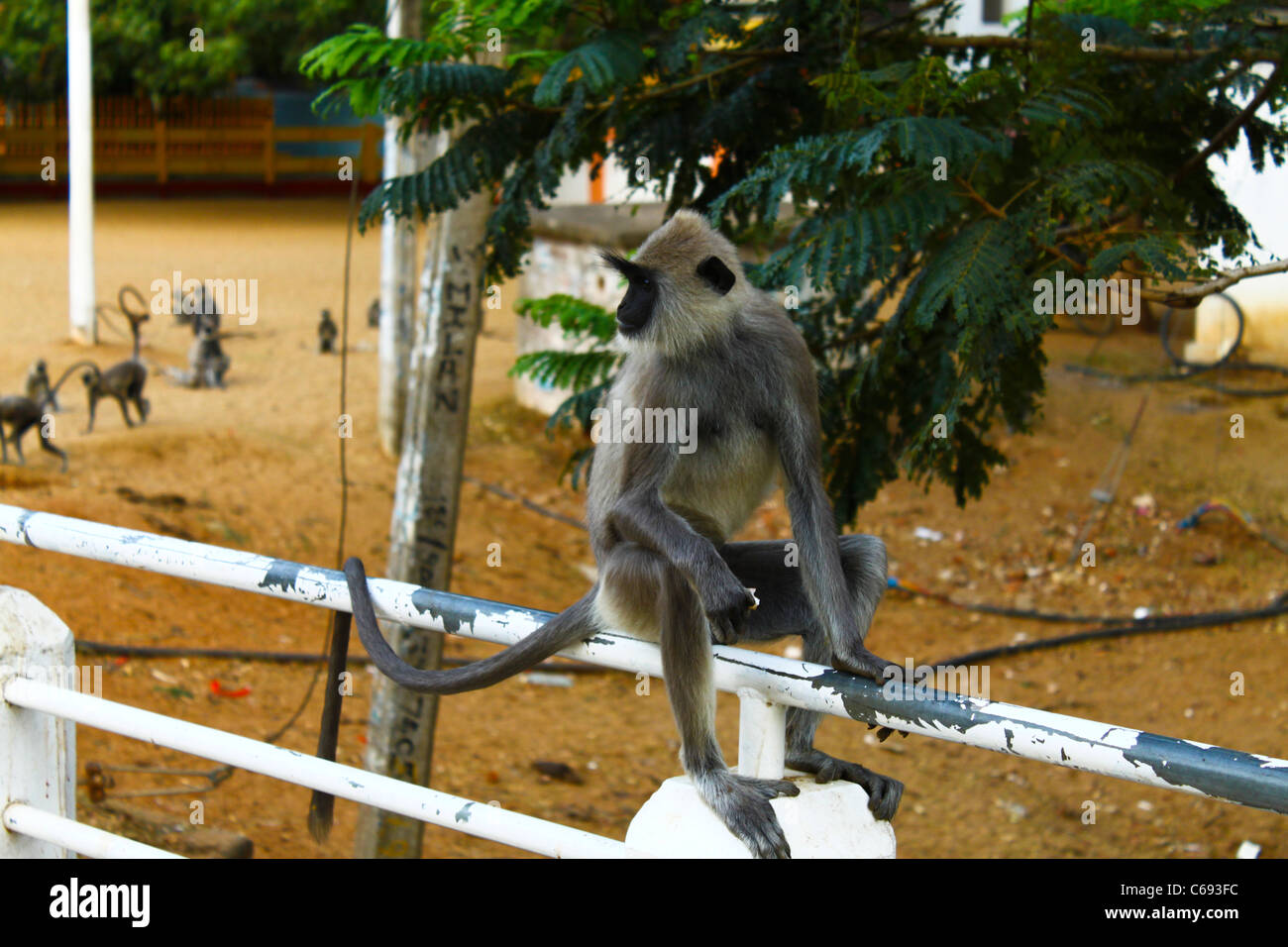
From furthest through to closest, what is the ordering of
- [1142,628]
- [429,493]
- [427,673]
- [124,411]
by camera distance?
[124,411], [1142,628], [429,493], [427,673]

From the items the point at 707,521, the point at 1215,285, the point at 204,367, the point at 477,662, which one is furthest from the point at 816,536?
the point at 204,367

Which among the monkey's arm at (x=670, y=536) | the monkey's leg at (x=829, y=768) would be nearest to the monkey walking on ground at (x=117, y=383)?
the monkey's arm at (x=670, y=536)

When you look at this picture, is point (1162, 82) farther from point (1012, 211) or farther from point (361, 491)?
point (361, 491)

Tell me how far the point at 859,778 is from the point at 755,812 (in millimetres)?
498

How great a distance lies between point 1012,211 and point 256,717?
17.1 feet

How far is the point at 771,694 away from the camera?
2.07 metres

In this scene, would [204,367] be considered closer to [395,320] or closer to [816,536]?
[395,320]

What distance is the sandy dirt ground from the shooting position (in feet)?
22.6

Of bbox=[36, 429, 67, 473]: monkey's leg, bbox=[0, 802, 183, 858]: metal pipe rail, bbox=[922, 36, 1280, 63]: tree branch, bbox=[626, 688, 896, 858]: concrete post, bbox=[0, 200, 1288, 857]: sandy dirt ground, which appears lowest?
bbox=[0, 200, 1288, 857]: sandy dirt ground

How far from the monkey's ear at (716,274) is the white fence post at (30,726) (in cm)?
A: 171

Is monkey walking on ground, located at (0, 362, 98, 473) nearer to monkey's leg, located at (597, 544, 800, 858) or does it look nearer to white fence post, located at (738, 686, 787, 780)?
monkey's leg, located at (597, 544, 800, 858)

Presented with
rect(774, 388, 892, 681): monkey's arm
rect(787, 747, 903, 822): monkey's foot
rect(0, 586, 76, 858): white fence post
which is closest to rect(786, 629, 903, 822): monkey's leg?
rect(787, 747, 903, 822): monkey's foot

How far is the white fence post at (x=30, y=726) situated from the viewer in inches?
102

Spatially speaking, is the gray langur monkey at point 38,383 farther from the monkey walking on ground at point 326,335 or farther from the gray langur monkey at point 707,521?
the gray langur monkey at point 707,521
